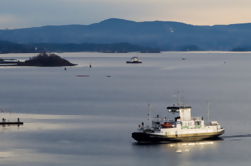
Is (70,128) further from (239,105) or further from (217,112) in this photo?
(239,105)

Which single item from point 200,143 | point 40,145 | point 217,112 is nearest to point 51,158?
point 40,145

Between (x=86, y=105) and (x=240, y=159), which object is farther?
(x=86, y=105)

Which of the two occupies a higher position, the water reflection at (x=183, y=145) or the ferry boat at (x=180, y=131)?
the ferry boat at (x=180, y=131)

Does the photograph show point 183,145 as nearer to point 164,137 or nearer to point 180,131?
point 180,131

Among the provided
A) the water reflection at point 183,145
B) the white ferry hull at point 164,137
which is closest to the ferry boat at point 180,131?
the white ferry hull at point 164,137

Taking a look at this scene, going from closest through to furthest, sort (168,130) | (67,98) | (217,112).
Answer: (168,130), (217,112), (67,98)

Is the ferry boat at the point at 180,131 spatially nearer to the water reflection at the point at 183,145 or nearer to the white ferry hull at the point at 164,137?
the white ferry hull at the point at 164,137

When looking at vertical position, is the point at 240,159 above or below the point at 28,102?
below

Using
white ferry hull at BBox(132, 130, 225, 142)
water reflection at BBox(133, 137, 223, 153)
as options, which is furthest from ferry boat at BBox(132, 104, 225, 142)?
water reflection at BBox(133, 137, 223, 153)
